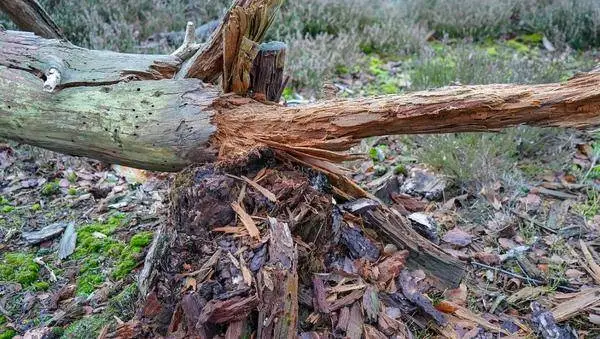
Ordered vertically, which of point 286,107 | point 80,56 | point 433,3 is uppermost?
point 80,56

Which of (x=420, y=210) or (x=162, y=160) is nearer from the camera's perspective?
(x=162, y=160)

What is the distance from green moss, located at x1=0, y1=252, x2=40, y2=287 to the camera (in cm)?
264

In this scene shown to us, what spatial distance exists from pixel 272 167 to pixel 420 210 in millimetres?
1167

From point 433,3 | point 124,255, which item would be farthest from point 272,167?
point 433,3

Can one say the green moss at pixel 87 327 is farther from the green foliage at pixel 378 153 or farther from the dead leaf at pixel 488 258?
the green foliage at pixel 378 153

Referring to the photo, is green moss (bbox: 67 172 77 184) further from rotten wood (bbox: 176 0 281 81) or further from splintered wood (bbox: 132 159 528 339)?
splintered wood (bbox: 132 159 528 339)

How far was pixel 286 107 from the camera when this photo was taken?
2430 millimetres

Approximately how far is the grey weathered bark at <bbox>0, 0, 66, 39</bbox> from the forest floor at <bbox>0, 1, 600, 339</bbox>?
1.05m

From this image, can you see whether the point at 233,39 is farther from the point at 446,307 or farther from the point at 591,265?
the point at 591,265

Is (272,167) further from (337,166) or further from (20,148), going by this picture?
(20,148)

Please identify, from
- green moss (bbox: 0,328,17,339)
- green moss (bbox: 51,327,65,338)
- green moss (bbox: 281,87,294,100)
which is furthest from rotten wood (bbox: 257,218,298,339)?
green moss (bbox: 281,87,294,100)

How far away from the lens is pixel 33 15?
317 cm

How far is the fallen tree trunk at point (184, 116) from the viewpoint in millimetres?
2129

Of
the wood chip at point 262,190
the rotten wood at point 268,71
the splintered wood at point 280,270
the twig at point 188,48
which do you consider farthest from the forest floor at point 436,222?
the twig at point 188,48
